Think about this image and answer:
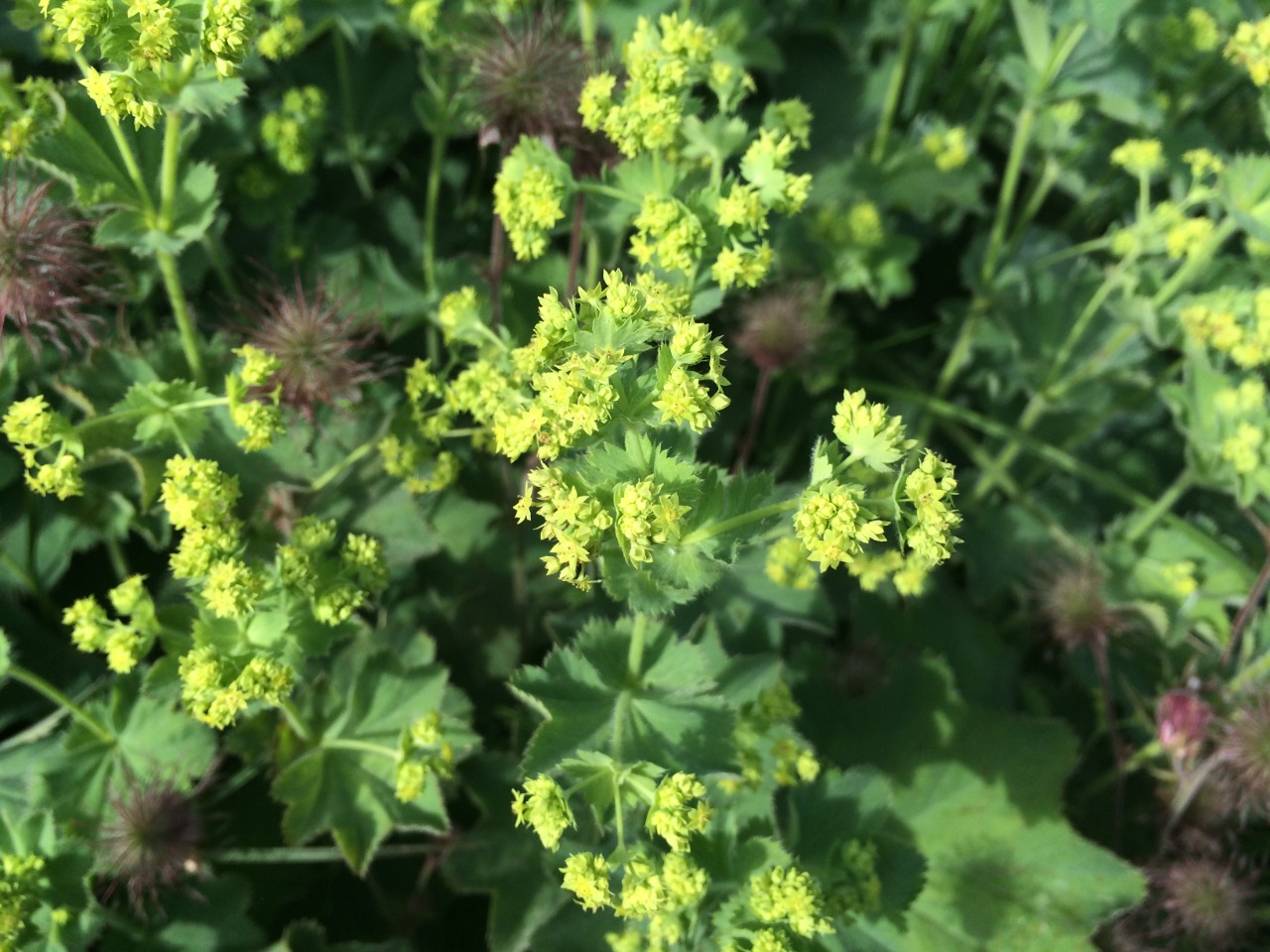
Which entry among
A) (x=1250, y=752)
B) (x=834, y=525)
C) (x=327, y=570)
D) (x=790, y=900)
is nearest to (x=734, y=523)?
(x=834, y=525)

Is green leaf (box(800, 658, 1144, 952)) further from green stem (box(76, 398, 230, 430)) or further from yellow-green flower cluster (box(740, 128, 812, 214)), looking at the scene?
green stem (box(76, 398, 230, 430))

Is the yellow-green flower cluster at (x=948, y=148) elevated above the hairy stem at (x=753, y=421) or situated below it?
above

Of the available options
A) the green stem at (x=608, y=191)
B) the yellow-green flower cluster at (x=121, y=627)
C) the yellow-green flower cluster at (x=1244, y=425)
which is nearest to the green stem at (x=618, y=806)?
the yellow-green flower cluster at (x=121, y=627)

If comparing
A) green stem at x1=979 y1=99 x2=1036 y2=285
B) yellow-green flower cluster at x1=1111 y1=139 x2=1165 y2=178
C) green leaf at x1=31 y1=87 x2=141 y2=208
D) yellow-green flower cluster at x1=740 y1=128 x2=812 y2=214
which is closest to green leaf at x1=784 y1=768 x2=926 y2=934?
yellow-green flower cluster at x1=740 y1=128 x2=812 y2=214

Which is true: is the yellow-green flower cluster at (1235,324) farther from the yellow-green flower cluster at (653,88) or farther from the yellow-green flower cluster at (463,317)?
the yellow-green flower cluster at (463,317)

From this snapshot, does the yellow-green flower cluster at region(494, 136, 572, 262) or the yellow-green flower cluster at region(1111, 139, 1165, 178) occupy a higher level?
the yellow-green flower cluster at region(1111, 139, 1165, 178)

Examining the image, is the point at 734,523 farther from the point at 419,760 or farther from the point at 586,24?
the point at 586,24
